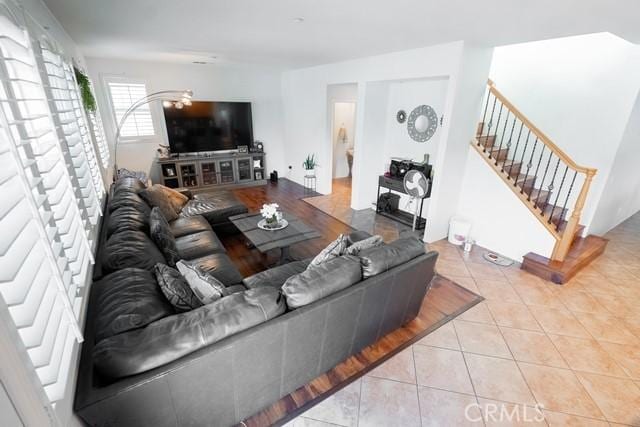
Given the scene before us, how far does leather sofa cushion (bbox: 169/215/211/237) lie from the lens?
10.5 ft

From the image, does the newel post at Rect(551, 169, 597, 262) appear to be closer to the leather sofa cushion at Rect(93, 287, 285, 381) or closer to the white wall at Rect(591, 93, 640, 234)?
the white wall at Rect(591, 93, 640, 234)

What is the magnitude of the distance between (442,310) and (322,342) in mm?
1459

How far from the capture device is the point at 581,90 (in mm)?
3580

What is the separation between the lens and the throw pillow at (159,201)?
10.9ft

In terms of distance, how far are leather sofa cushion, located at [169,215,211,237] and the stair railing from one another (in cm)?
362

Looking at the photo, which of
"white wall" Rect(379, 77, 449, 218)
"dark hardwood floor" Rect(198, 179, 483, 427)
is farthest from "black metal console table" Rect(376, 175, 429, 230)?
"dark hardwood floor" Rect(198, 179, 483, 427)

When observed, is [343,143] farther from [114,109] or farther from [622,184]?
[622,184]

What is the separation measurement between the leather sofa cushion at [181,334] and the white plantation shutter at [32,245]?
15 cm

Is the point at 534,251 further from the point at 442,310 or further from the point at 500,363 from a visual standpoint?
the point at 500,363

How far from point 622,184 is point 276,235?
4881 mm

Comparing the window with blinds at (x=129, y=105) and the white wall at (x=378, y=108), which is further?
the window with blinds at (x=129, y=105)

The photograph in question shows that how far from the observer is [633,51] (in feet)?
10.4

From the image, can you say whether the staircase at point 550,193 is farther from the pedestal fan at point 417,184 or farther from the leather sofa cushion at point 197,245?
the leather sofa cushion at point 197,245

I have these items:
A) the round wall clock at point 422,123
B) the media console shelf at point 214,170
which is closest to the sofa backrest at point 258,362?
the round wall clock at point 422,123
